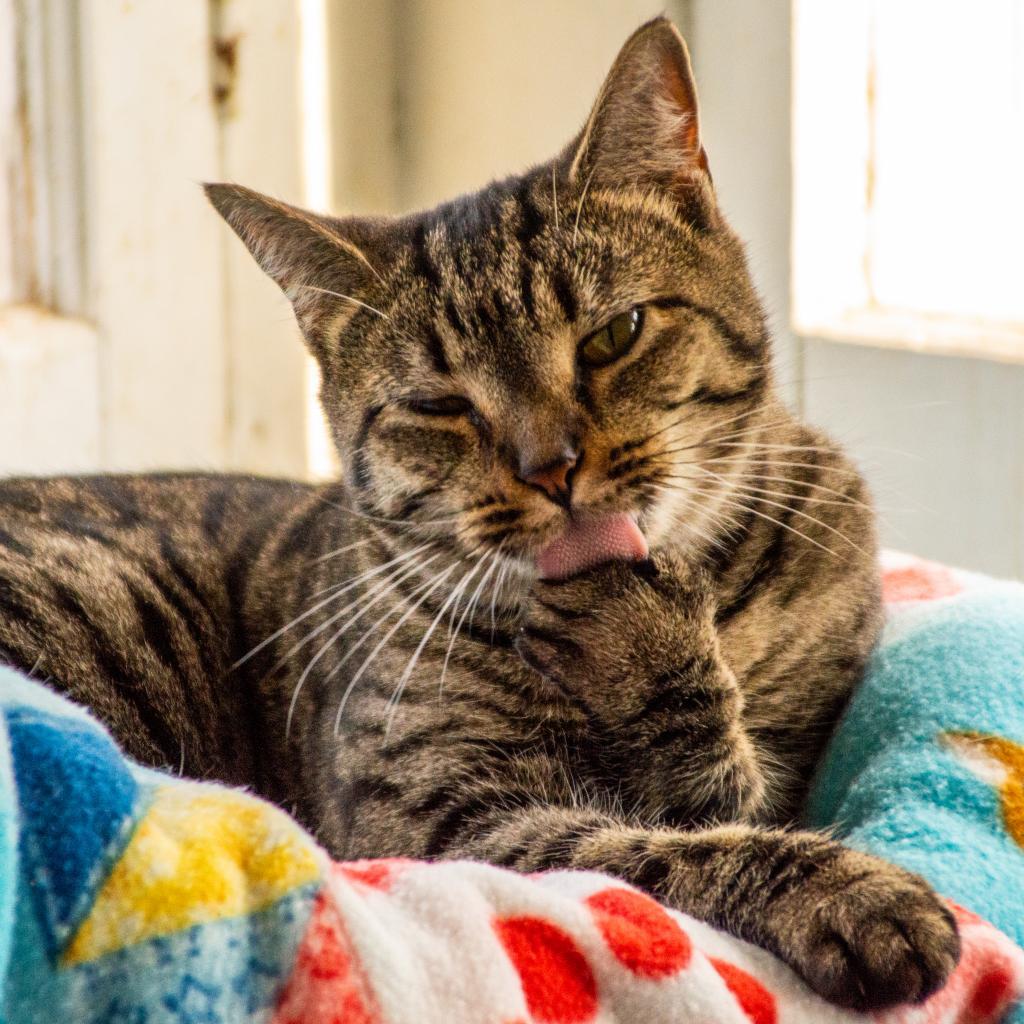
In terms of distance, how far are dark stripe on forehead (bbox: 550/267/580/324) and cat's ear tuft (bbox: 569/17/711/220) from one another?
117 millimetres

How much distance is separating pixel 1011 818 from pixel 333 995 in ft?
1.87

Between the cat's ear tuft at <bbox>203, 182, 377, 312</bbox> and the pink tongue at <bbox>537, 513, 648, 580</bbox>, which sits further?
the cat's ear tuft at <bbox>203, 182, 377, 312</bbox>

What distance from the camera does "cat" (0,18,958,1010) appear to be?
3.49 feet

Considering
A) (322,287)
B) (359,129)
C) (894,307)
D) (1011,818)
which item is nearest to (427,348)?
(322,287)

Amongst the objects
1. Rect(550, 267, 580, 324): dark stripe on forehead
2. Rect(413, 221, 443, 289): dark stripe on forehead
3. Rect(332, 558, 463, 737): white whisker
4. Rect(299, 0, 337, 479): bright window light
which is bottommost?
Rect(332, 558, 463, 737): white whisker

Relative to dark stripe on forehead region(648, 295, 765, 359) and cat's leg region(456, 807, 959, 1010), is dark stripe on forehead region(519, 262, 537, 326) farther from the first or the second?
cat's leg region(456, 807, 959, 1010)

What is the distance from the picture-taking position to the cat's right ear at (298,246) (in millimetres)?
1265

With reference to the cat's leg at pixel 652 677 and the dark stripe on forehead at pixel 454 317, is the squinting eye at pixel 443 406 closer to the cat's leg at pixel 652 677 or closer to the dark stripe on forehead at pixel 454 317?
the dark stripe on forehead at pixel 454 317

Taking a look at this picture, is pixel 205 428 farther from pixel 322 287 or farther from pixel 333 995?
pixel 333 995

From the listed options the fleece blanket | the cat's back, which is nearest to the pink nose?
the fleece blanket

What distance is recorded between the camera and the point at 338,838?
1226mm

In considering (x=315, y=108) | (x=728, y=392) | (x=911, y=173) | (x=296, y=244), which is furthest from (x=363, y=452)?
(x=315, y=108)

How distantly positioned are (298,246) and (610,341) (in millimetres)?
323

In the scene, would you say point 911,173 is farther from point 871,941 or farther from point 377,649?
point 871,941
